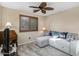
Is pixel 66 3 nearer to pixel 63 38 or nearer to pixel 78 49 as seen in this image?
pixel 63 38

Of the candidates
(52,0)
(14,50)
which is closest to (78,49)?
(52,0)

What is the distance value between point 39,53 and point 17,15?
75cm

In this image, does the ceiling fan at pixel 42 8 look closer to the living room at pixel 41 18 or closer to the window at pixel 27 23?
the living room at pixel 41 18

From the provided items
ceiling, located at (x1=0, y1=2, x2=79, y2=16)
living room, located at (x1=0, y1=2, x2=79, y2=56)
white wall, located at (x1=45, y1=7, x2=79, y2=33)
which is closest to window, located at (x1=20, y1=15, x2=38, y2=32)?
living room, located at (x1=0, y1=2, x2=79, y2=56)

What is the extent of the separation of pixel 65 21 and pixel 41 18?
425mm

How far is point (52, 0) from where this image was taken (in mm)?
1073

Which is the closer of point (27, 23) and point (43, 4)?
point (43, 4)

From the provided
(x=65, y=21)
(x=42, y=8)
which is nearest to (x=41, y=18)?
(x=42, y=8)

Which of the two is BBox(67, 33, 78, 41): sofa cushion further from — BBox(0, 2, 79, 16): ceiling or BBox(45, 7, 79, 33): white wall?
BBox(0, 2, 79, 16): ceiling

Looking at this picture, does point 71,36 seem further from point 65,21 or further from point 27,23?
point 27,23

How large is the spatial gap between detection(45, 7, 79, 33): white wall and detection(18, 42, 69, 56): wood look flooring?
15.2 inches

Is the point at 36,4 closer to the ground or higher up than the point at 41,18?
higher up

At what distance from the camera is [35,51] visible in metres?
1.28

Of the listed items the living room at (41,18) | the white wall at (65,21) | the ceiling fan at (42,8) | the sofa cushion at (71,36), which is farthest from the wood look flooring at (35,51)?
the ceiling fan at (42,8)
